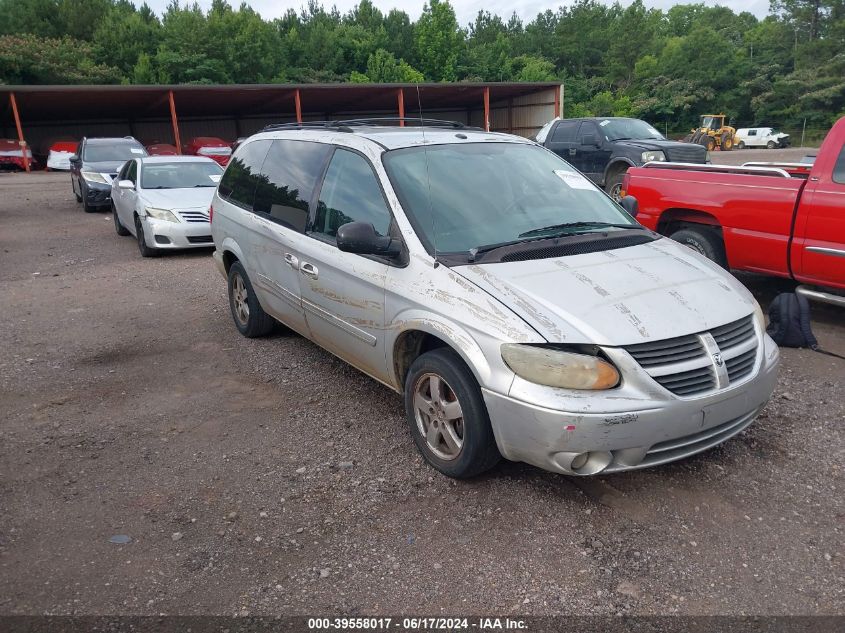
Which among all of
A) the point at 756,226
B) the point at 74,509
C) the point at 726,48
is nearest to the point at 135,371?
the point at 74,509

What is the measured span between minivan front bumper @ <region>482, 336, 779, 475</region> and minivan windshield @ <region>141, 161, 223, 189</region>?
9.53 metres

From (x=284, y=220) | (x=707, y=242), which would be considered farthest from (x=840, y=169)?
(x=284, y=220)

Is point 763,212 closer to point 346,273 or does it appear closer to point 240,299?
point 346,273

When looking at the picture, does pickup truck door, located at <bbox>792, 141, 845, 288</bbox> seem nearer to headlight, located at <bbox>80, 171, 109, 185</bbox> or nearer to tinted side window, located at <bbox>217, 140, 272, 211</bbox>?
tinted side window, located at <bbox>217, 140, 272, 211</bbox>

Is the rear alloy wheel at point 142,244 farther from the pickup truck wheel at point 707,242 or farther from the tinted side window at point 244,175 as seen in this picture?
the pickup truck wheel at point 707,242

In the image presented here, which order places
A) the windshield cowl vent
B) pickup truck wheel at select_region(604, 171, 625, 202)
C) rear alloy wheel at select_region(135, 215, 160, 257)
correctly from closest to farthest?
the windshield cowl vent → rear alloy wheel at select_region(135, 215, 160, 257) → pickup truck wheel at select_region(604, 171, 625, 202)

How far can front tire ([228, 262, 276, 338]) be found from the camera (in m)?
5.84

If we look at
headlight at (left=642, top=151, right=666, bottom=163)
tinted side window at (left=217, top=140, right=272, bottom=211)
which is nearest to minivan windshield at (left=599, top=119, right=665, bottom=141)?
headlight at (left=642, top=151, right=666, bottom=163)

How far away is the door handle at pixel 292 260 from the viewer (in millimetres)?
4718

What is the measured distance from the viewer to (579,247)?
3.84m

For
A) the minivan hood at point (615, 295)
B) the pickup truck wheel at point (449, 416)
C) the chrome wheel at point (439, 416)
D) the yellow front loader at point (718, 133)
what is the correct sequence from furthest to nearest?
1. the yellow front loader at point (718, 133)
2. the chrome wheel at point (439, 416)
3. the pickup truck wheel at point (449, 416)
4. the minivan hood at point (615, 295)

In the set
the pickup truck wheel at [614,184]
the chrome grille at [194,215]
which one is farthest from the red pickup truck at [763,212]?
the chrome grille at [194,215]

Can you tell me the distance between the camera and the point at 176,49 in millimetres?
49344

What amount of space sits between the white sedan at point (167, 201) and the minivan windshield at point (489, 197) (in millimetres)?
7138
